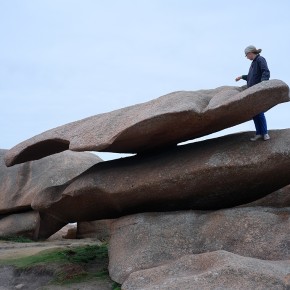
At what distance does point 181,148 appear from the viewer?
10.7m

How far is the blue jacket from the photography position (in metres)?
9.69

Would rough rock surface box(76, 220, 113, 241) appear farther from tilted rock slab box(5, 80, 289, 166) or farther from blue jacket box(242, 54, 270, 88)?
blue jacket box(242, 54, 270, 88)

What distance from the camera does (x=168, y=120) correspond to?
9.09m

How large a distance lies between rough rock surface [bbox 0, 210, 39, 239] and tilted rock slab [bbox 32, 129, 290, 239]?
6271mm

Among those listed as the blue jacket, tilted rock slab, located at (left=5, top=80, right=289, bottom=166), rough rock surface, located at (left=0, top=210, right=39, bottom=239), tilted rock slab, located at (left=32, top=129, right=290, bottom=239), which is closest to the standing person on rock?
the blue jacket

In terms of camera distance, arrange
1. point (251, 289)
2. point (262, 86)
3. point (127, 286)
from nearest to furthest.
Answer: point (251, 289) < point (127, 286) < point (262, 86)

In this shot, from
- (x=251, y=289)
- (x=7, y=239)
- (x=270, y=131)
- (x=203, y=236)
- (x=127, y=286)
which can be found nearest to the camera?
(x=251, y=289)

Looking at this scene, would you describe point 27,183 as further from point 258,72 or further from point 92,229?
point 258,72

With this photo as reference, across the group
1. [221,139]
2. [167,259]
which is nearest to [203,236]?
[167,259]

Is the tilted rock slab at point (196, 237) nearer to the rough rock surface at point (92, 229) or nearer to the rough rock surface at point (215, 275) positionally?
the rough rock surface at point (215, 275)

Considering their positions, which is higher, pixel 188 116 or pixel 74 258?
pixel 188 116

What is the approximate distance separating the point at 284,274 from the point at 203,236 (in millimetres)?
2328

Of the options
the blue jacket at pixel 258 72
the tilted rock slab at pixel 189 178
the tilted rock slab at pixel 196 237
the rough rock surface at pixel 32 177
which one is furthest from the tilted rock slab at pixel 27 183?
the blue jacket at pixel 258 72

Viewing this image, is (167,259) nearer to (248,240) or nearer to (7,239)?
(248,240)
